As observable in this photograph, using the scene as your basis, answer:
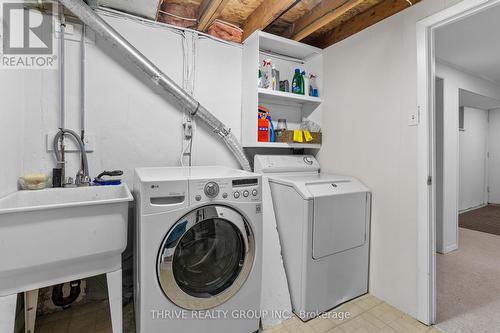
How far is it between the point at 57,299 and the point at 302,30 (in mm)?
2811

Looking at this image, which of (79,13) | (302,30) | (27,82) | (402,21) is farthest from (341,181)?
(27,82)

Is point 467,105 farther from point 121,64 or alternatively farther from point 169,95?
point 121,64

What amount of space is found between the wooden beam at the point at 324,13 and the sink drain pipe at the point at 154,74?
1101 mm

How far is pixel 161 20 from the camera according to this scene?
1.93m

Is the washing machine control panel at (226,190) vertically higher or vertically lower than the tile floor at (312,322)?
higher

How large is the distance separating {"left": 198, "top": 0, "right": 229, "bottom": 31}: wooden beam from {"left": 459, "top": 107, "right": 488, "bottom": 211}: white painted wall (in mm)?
4979

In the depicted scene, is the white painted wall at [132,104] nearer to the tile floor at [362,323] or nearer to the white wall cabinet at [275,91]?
the white wall cabinet at [275,91]

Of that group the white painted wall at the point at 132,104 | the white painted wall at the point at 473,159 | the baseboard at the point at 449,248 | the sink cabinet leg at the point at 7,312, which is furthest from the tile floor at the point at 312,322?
the white painted wall at the point at 473,159

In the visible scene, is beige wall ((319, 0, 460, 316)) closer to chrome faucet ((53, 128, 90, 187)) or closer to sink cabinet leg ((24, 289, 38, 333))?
chrome faucet ((53, 128, 90, 187))

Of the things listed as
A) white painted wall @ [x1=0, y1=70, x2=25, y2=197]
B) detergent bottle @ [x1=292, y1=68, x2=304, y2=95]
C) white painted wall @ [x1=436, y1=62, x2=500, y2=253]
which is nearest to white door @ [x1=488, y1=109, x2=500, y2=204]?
white painted wall @ [x1=436, y1=62, x2=500, y2=253]

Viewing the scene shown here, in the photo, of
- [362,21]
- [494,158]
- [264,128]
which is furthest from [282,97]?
[494,158]

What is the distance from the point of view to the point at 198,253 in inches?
54.0

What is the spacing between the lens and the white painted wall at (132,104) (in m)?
1.58

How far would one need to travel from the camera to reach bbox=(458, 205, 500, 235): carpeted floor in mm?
3566
